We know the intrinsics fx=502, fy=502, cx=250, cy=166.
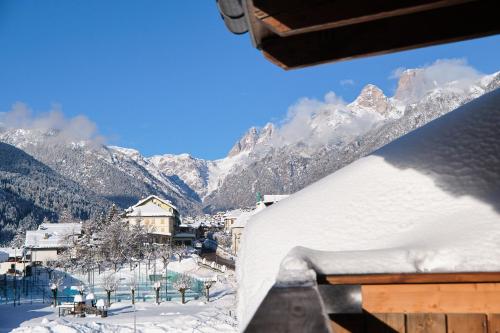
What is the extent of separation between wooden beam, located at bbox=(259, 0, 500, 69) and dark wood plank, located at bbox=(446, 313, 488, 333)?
159 centimetres

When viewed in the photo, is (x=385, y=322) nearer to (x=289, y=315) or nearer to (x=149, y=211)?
(x=289, y=315)

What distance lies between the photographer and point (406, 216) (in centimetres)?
275

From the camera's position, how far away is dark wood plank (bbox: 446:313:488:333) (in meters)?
2.38

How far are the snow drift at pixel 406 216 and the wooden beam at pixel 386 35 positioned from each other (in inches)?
23.0

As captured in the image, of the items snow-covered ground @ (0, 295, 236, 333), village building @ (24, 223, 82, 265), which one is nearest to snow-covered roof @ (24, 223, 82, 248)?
village building @ (24, 223, 82, 265)

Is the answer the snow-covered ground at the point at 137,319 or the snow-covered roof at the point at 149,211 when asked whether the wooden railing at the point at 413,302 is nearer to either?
the snow-covered ground at the point at 137,319

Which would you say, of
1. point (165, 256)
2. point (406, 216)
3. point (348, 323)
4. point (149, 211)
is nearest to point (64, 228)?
point (149, 211)

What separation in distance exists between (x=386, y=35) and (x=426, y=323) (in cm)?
170

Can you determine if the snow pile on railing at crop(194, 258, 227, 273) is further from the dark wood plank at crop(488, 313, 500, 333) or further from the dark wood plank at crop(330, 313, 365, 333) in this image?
the dark wood plank at crop(488, 313, 500, 333)

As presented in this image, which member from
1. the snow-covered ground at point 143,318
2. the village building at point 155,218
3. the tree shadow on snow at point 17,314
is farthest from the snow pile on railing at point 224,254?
the tree shadow on snow at point 17,314

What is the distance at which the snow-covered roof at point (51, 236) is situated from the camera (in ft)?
196

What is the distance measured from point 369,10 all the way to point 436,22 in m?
0.96

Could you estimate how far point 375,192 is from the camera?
121 inches

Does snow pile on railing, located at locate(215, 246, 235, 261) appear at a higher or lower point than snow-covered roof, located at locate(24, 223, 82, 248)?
lower
